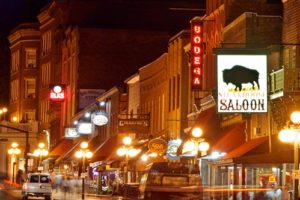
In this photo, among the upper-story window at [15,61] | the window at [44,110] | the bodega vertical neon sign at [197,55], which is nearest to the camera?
the bodega vertical neon sign at [197,55]

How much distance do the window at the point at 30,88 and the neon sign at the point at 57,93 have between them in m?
19.5

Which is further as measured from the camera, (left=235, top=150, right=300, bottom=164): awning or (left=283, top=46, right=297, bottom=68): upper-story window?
(left=283, top=46, right=297, bottom=68): upper-story window

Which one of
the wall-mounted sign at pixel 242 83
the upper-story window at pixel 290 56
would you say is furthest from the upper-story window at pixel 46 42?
the upper-story window at pixel 290 56

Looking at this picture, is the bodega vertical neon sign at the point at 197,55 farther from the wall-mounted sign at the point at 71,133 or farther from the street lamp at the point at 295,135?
the wall-mounted sign at the point at 71,133

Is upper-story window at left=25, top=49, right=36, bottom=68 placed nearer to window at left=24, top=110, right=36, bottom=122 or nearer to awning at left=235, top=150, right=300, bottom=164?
window at left=24, top=110, right=36, bottom=122

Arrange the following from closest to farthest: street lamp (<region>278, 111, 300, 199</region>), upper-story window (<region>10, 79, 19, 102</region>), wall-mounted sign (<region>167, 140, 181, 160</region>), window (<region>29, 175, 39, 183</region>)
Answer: street lamp (<region>278, 111, 300, 199</region>)
wall-mounted sign (<region>167, 140, 181, 160</region>)
window (<region>29, 175, 39, 183</region>)
upper-story window (<region>10, 79, 19, 102</region>)

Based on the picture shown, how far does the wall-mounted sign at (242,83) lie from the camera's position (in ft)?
114

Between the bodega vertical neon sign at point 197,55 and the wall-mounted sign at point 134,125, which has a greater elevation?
the bodega vertical neon sign at point 197,55

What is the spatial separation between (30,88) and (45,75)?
634cm

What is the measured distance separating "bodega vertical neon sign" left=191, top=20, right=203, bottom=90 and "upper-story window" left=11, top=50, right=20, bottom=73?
218ft

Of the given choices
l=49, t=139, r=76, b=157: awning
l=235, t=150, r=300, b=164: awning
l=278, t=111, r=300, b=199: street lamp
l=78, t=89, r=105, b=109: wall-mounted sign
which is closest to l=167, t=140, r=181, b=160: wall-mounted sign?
l=235, t=150, r=300, b=164: awning

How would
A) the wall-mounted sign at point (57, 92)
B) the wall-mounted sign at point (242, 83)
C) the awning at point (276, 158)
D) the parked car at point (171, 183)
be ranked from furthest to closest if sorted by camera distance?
1. the wall-mounted sign at point (57, 92)
2. the wall-mounted sign at point (242, 83)
3. the awning at point (276, 158)
4. the parked car at point (171, 183)

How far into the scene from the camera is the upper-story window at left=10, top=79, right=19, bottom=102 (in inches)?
4253

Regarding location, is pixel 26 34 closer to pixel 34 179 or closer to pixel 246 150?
pixel 34 179
